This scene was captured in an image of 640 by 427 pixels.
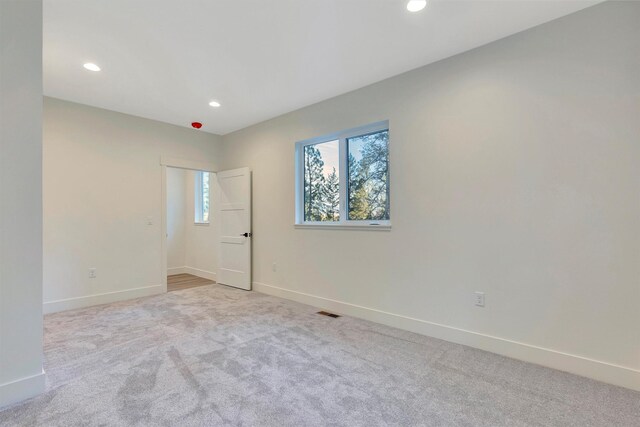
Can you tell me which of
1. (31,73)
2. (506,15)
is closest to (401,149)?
(506,15)

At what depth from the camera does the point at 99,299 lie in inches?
158

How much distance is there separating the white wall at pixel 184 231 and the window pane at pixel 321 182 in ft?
8.71

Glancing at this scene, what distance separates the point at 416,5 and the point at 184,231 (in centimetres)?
582

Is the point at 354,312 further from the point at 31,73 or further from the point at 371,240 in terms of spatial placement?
the point at 31,73

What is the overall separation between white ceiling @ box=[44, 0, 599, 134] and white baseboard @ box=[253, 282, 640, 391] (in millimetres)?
2495

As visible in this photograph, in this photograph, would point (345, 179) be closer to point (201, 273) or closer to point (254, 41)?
point (254, 41)

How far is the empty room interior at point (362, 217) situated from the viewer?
1.84 m

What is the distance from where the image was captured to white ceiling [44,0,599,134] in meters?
2.12

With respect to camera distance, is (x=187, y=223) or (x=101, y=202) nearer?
(x=101, y=202)

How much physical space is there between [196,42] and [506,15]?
241cm

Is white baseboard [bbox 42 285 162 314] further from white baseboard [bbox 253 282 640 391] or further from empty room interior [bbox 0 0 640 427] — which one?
white baseboard [bbox 253 282 640 391]

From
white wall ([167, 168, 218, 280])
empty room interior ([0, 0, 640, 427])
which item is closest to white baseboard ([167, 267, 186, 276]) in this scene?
white wall ([167, 168, 218, 280])

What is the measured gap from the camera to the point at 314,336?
2871mm

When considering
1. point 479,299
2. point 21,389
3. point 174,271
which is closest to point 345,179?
point 479,299
